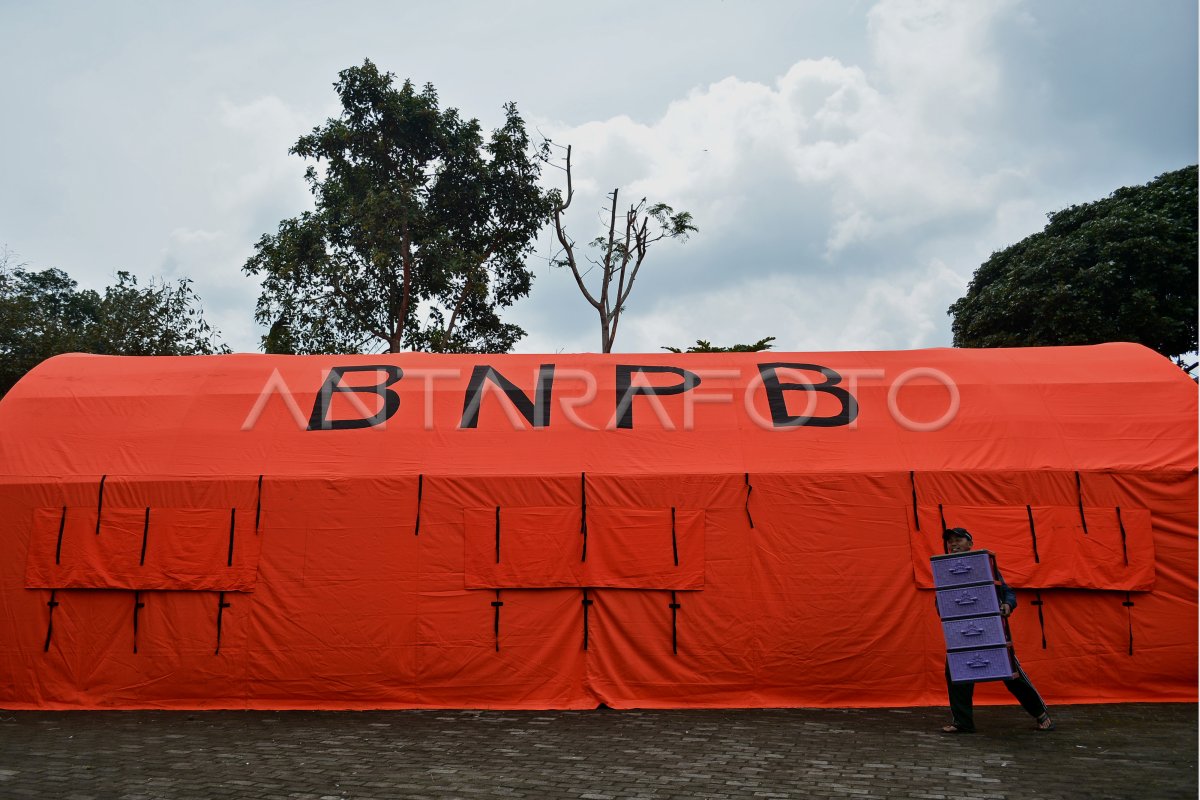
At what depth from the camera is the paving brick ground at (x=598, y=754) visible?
22.3ft

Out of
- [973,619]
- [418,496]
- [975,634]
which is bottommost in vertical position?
[975,634]

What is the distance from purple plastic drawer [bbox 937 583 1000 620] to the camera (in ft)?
28.3

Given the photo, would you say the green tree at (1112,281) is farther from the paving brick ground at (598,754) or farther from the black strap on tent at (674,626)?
the black strap on tent at (674,626)

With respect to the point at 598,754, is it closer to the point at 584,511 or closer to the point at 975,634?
the point at 584,511

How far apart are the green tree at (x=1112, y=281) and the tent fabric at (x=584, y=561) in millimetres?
18476

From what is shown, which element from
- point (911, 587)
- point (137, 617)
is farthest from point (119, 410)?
point (911, 587)

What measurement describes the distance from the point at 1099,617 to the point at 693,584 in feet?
15.3

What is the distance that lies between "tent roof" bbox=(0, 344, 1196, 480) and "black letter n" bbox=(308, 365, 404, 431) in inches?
3.1

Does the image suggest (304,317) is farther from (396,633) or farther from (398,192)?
(396,633)

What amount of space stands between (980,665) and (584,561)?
4345 millimetres

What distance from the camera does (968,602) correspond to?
344 inches

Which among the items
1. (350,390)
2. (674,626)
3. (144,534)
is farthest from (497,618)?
(144,534)

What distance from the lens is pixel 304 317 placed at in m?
28.1

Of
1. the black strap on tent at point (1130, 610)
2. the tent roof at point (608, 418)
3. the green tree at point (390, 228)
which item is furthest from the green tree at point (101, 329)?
the black strap on tent at point (1130, 610)
